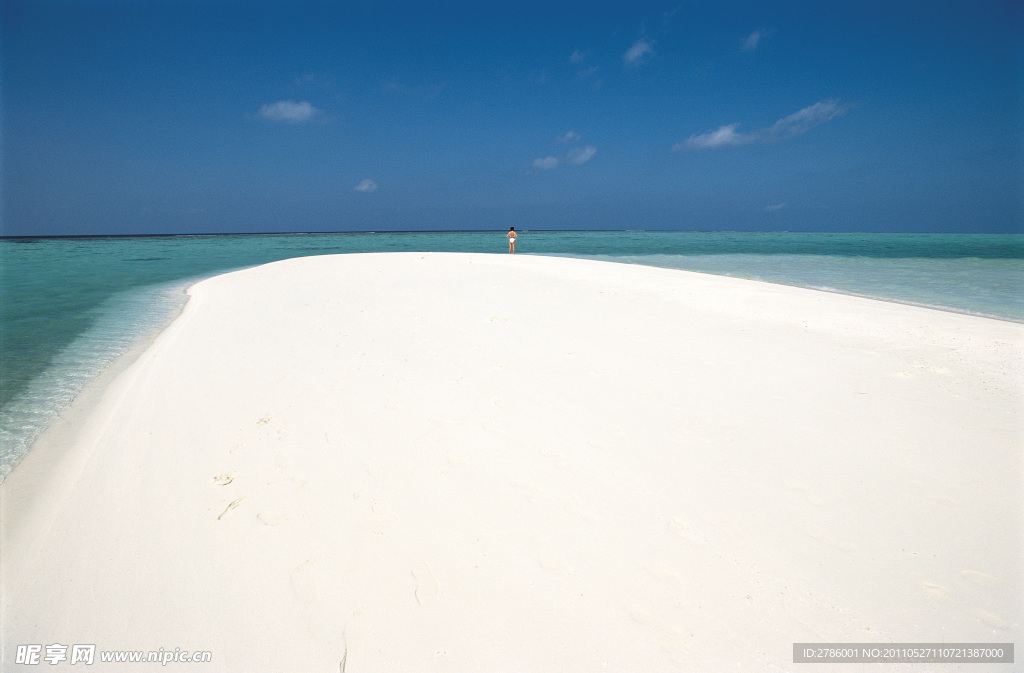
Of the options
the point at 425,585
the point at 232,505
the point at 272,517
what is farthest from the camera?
the point at 232,505

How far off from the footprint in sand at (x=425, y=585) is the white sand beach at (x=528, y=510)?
2 cm

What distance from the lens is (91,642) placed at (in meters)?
2.10

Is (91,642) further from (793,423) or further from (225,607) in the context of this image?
(793,423)

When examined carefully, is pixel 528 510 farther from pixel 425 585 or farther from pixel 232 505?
pixel 232 505

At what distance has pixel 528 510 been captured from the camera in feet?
8.86

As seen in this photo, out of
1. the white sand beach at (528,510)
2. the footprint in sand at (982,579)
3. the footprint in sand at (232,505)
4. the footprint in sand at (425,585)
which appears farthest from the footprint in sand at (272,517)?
the footprint in sand at (982,579)

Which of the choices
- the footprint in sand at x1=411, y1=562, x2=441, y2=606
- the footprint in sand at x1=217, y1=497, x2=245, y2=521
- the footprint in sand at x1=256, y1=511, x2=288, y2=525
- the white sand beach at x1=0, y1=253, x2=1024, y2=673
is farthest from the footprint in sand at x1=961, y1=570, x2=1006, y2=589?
the footprint in sand at x1=217, y1=497, x2=245, y2=521

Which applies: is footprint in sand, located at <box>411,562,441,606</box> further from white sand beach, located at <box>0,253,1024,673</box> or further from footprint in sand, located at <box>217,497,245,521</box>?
footprint in sand, located at <box>217,497,245,521</box>

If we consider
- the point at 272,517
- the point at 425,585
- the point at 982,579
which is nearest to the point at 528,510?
the point at 425,585

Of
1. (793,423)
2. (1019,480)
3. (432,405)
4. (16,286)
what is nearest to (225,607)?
(432,405)

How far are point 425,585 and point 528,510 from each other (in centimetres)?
74

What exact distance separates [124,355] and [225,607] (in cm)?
664

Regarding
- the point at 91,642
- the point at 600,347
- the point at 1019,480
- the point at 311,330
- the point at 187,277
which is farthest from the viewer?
the point at 187,277

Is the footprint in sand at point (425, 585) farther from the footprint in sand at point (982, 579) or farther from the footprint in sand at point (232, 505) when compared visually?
the footprint in sand at point (982, 579)
